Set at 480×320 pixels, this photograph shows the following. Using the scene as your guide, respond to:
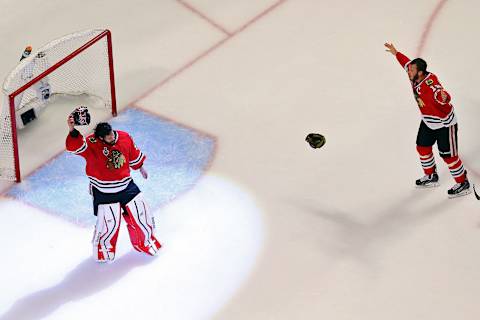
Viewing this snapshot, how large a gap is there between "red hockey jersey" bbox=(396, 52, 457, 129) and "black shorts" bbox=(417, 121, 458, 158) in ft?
0.21

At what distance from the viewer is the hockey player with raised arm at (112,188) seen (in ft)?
16.8

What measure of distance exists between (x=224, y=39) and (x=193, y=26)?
317 mm

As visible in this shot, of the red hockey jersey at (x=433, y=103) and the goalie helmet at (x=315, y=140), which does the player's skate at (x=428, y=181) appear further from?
the goalie helmet at (x=315, y=140)

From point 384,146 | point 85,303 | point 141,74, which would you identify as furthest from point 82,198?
point 384,146

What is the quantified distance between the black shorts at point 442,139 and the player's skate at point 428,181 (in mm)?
277

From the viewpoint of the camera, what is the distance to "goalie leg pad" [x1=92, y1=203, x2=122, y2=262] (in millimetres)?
5312

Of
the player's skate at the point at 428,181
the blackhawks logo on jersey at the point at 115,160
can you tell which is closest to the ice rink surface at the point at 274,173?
the player's skate at the point at 428,181

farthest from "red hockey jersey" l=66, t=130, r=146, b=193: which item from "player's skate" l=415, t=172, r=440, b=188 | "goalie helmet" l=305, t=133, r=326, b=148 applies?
"player's skate" l=415, t=172, r=440, b=188

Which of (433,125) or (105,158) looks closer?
(105,158)

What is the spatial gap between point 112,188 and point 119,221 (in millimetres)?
267

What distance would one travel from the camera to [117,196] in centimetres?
526

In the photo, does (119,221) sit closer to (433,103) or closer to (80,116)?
(80,116)

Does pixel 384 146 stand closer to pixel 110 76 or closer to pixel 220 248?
pixel 220 248

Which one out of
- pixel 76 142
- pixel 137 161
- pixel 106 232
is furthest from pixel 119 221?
pixel 76 142
